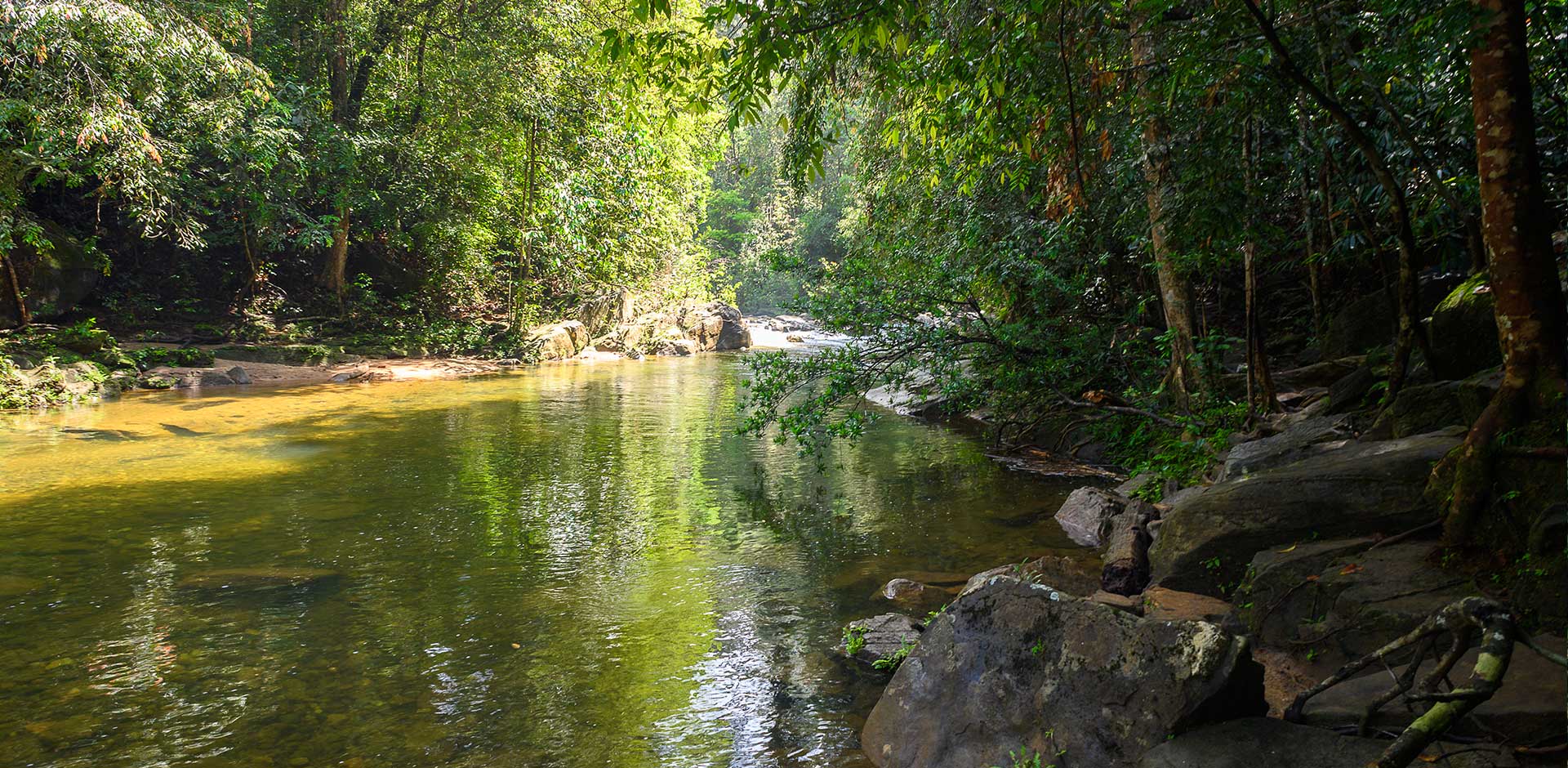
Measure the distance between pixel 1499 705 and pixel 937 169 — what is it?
5.41 m

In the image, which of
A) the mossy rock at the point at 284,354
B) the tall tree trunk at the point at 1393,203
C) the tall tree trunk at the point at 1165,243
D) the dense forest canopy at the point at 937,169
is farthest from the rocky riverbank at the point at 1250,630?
the mossy rock at the point at 284,354

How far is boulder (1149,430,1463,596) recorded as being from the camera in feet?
14.2

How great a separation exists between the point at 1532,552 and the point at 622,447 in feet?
30.7

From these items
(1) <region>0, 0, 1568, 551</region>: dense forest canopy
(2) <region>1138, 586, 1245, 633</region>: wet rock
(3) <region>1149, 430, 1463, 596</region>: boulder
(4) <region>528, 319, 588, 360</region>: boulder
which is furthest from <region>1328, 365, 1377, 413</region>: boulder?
(4) <region>528, 319, 588, 360</region>: boulder

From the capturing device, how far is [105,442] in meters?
10.6

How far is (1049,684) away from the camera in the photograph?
133 inches

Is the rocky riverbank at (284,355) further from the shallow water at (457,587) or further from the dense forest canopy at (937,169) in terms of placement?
the shallow water at (457,587)

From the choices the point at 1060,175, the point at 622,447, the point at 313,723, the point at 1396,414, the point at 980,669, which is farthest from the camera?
the point at 622,447

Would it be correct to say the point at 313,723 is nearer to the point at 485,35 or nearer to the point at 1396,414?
the point at 1396,414

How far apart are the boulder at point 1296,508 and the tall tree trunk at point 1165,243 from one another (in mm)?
2412

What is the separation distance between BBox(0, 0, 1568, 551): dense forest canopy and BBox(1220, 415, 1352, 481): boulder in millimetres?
399

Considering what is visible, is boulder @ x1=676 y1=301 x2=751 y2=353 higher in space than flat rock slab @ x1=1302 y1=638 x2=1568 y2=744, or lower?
higher

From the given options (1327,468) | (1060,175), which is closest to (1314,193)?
(1060,175)

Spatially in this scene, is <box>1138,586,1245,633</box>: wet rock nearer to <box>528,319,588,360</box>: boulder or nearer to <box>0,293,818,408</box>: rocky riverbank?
<box>0,293,818,408</box>: rocky riverbank
